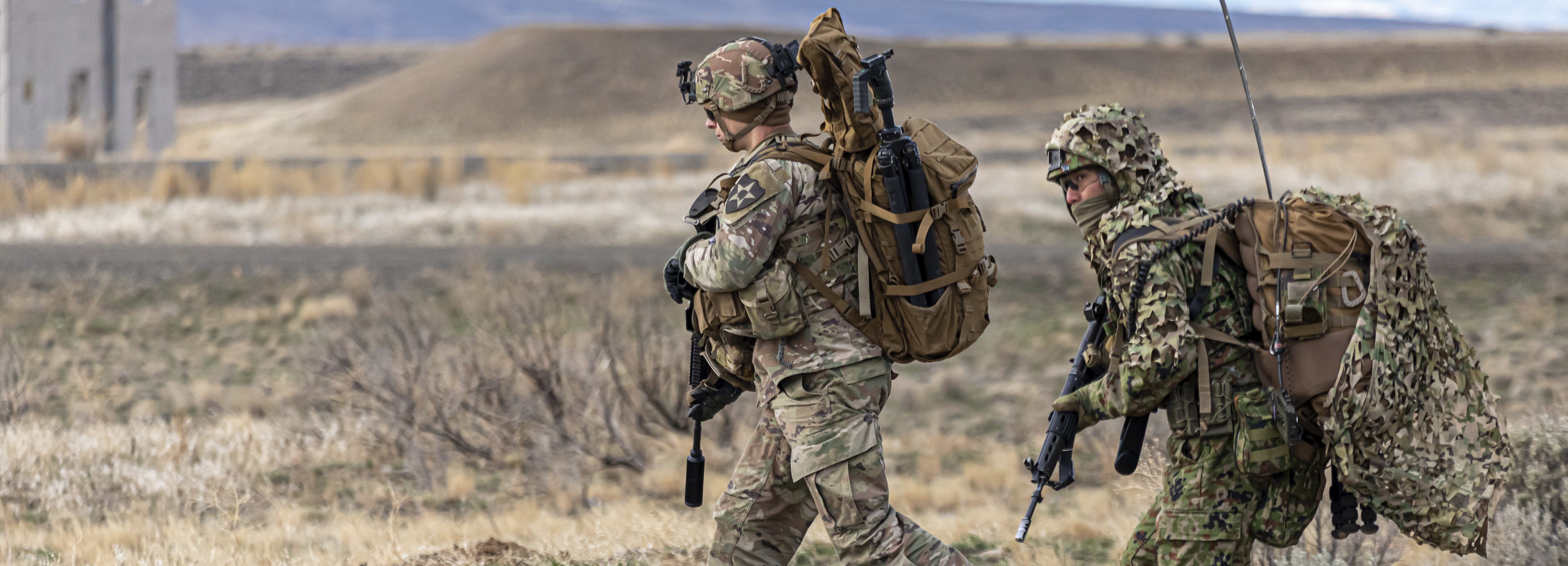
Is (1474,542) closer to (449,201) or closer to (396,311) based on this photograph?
(396,311)

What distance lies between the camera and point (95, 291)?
12555mm

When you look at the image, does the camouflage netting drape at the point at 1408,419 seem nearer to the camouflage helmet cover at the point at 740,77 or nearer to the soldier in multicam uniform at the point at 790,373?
the soldier in multicam uniform at the point at 790,373

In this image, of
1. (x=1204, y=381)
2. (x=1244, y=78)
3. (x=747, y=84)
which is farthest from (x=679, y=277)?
(x=1244, y=78)

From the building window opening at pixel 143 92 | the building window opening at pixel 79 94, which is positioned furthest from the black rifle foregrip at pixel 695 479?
the building window opening at pixel 143 92

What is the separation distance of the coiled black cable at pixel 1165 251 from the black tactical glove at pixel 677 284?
114 cm

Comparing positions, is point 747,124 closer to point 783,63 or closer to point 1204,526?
point 783,63

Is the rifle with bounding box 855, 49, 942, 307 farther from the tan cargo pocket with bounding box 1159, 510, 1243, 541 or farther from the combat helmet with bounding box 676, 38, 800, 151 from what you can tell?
the tan cargo pocket with bounding box 1159, 510, 1243, 541

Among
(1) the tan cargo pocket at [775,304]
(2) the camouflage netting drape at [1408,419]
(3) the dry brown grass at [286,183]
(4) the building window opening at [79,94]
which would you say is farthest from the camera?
(4) the building window opening at [79,94]

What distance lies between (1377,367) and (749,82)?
65.5 inches

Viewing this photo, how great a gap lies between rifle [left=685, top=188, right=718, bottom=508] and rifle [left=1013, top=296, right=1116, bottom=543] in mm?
937

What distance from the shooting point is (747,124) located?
331cm

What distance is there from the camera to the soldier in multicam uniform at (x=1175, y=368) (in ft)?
10.1

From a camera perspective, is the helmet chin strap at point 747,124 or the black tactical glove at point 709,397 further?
the black tactical glove at point 709,397

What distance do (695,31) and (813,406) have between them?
211 feet
